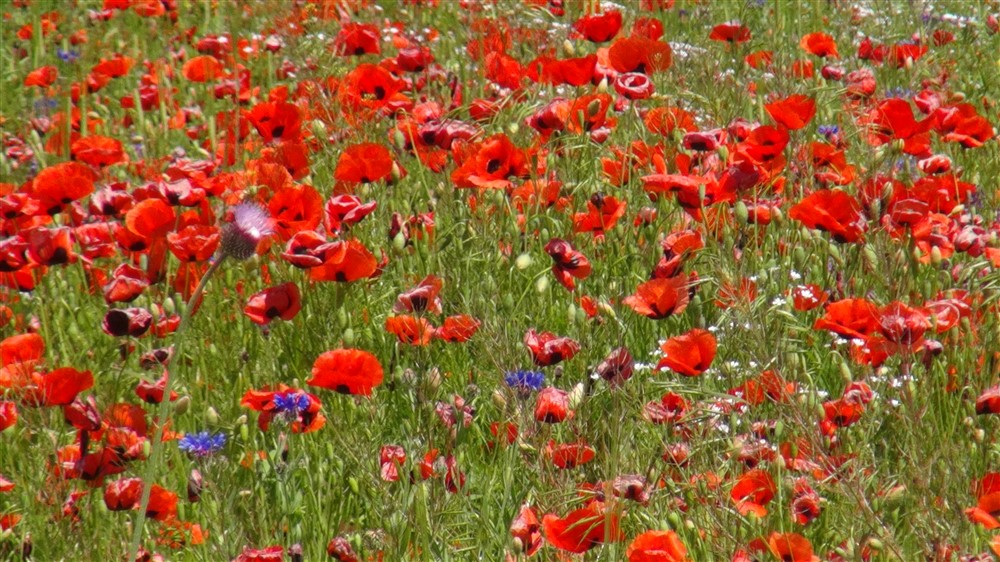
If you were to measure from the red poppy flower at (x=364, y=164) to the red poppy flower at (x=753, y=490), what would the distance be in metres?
1.24

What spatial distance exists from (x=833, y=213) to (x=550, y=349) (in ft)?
1.91

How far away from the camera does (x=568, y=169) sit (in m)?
2.84

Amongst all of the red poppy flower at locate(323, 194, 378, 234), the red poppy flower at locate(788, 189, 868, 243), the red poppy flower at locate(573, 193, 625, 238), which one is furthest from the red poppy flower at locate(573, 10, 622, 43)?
the red poppy flower at locate(788, 189, 868, 243)

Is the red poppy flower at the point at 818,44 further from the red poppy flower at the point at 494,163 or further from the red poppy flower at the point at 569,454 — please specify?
the red poppy flower at the point at 569,454

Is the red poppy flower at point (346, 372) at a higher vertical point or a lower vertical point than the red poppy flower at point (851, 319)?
lower

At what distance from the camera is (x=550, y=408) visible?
1718mm

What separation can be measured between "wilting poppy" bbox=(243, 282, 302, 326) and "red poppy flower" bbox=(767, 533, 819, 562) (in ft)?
3.11

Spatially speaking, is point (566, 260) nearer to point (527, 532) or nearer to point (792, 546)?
point (527, 532)

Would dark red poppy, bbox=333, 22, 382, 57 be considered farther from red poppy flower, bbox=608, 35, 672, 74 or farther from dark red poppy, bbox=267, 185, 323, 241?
dark red poppy, bbox=267, 185, 323, 241

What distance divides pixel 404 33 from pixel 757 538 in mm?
3937

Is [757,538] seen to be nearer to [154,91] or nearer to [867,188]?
[867,188]

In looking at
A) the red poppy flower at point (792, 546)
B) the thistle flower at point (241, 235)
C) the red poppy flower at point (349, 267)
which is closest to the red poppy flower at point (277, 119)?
the red poppy flower at point (349, 267)

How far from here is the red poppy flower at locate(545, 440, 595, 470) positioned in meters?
1.66

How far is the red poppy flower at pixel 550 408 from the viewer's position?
1.71 metres
